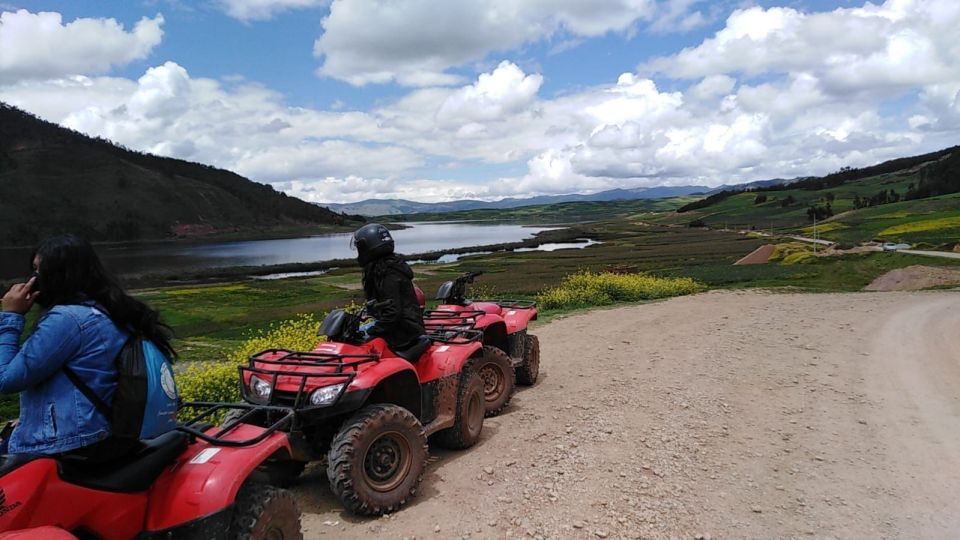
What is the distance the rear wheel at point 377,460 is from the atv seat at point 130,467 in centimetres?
142

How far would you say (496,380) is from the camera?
25.5 feet

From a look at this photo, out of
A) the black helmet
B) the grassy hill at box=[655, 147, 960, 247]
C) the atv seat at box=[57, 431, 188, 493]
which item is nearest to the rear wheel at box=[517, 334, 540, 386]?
the black helmet

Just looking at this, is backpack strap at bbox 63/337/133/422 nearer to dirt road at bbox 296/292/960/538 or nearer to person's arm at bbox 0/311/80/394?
person's arm at bbox 0/311/80/394

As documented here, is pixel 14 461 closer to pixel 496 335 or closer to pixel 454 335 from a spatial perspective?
pixel 454 335

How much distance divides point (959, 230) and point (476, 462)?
58.3 metres

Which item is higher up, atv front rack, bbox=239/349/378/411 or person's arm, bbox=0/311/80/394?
person's arm, bbox=0/311/80/394

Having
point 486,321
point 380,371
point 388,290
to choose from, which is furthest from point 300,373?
point 486,321

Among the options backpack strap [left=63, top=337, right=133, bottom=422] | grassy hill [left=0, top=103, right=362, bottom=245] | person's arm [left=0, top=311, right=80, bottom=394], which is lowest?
backpack strap [left=63, top=337, right=133, bottom=422]

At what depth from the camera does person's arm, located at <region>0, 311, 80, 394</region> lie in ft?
9.45

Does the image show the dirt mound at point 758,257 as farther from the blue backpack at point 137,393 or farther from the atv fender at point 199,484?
the blue backpack at point 137,393

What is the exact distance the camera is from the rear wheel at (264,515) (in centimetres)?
349

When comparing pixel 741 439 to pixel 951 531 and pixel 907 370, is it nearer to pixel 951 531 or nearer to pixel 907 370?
pixel 951 531

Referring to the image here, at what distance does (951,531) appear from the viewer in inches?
188

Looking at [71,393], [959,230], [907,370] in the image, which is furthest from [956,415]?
[959,230]
